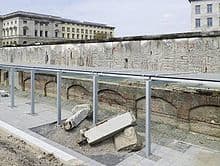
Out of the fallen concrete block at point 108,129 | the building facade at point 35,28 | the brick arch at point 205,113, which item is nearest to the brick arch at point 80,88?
the brick arch at point 205,113

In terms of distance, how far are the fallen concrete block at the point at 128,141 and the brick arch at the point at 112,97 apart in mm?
4333

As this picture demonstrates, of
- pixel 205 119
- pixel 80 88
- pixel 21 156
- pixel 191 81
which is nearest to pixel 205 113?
pixel 205 119

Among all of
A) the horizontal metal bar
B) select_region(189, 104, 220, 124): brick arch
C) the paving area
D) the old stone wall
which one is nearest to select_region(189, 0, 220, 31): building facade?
the old stone wall

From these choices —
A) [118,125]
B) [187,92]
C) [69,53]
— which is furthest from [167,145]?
[69,53]

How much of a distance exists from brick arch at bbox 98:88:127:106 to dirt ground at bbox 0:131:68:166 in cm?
483

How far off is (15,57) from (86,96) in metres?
11.7

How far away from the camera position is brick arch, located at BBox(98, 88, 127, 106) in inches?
452

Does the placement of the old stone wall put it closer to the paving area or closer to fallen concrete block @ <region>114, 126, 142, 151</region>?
the paving area

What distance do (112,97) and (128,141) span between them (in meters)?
5.09

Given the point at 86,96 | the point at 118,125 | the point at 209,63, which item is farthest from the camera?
the point at 86,96

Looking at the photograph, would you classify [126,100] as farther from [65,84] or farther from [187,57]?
[65,84]

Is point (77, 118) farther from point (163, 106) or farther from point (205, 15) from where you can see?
point (205, 15)

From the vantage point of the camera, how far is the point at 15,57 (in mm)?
22688

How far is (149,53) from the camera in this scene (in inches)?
503
